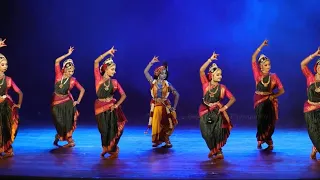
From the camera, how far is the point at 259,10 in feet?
32.1

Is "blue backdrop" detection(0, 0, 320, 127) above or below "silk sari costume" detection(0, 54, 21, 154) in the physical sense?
above

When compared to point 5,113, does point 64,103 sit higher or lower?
higher

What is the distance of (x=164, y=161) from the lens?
5.67 m

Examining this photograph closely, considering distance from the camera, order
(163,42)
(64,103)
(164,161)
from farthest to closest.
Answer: (163,42) → (64,103) → (164,161)

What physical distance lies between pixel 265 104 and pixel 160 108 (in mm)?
1470

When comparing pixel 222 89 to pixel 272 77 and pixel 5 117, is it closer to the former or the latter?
pixel 272 77

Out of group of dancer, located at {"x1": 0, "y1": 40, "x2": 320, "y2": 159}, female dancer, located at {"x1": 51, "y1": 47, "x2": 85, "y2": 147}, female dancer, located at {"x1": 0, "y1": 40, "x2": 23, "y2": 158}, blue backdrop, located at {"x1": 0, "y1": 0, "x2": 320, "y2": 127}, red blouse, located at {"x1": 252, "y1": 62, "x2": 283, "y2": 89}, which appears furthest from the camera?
blue backdrop, located at {"x1": 0, "y1": 0, "x2": 320, "y2": 127}

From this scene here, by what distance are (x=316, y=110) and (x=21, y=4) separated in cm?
682

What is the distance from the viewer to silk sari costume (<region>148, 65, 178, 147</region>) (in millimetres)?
7000

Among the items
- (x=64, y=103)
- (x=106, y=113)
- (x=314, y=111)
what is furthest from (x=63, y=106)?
(x=314, y=111)

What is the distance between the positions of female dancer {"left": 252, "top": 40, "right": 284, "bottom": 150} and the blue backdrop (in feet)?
9.87

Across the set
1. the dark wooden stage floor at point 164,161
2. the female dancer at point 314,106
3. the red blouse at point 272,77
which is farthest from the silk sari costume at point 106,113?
the female dancer at point 314,106

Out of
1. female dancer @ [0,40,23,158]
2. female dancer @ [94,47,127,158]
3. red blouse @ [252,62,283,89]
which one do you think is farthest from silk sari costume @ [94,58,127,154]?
red blouse @ [252,62,283,89]

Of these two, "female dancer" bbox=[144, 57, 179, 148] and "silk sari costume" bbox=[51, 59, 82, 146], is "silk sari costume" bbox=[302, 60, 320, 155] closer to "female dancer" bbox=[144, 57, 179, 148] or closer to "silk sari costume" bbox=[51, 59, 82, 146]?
"female dancer" bbox=[144, 57, 179, 148]
